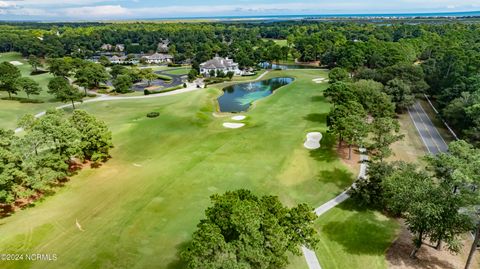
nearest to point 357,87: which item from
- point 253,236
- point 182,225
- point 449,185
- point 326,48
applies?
point 449,185

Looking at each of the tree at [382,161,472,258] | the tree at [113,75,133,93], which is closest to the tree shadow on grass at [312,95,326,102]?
the tree at [382,161,472,258]

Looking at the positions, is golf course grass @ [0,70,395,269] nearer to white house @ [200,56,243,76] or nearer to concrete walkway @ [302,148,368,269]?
concrete walkway @ [302,148,368,269]

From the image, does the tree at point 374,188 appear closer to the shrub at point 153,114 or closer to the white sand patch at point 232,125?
A: the white sand patch at point 232,125

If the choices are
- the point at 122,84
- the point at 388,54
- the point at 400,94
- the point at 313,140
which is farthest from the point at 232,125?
the point at 388,54

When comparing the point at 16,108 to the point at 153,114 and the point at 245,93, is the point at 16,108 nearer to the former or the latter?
the point at 153,114

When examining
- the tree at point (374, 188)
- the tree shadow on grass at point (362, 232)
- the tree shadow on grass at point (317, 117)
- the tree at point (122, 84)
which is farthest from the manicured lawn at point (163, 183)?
the tree at point (122, 84)

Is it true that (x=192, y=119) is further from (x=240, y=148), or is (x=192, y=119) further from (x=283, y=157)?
(x=283, y=157)

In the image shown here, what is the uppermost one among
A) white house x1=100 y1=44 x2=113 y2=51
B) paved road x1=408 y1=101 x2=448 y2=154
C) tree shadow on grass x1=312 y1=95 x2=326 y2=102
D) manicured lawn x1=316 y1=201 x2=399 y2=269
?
white house x1=100 y1=44 x2=113 y2=51
